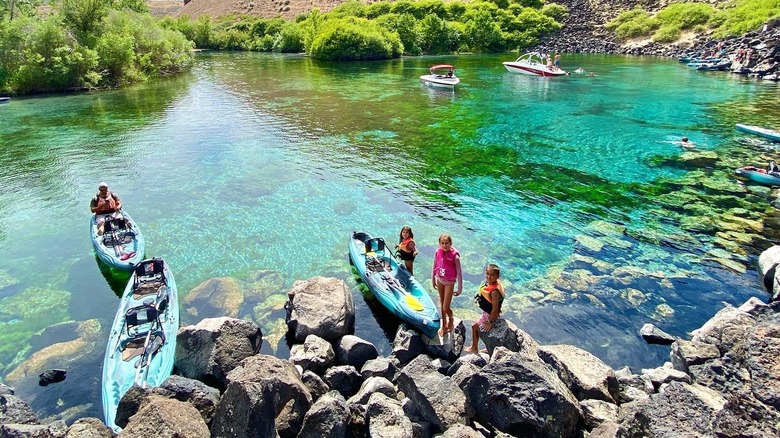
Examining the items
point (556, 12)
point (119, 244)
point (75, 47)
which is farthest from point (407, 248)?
point (556, 12)

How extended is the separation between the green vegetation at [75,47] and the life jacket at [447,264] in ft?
156

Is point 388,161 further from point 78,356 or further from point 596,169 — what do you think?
point 78,356

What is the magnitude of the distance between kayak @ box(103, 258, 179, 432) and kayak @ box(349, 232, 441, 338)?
207 inches

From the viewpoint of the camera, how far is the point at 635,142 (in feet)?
95.7

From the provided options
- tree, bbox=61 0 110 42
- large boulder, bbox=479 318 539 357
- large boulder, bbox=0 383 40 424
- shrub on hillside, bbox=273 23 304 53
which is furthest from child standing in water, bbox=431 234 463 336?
shrub on hillside, bbox=273 23 304 53

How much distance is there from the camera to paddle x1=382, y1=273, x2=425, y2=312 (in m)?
12.4

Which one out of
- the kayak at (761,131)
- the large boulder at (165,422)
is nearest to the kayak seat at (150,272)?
the large boulder at (165,422)

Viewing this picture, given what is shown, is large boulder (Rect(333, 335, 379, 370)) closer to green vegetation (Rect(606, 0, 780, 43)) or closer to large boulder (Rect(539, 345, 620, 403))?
large boulder (Rect(539, 345, 620, 403))

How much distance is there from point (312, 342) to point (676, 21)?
3505 inches

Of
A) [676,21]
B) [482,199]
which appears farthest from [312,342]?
[676,21]

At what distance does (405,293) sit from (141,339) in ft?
21.5

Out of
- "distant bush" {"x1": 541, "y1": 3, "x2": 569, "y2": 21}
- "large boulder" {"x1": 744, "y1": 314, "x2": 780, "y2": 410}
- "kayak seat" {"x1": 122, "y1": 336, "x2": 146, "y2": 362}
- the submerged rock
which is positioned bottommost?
the submerged rock

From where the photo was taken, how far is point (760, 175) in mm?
21406

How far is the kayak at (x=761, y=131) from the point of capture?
27964mm
